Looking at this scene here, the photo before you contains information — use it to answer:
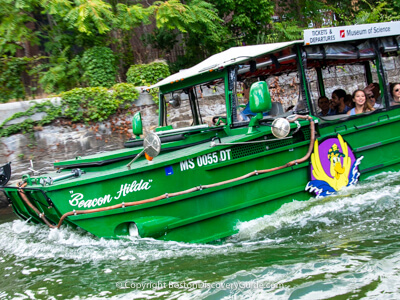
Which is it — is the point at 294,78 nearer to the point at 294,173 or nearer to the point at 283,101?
the point at 283,101

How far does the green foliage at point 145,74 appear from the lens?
10.5 m

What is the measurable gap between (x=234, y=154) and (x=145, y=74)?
6.36 meters

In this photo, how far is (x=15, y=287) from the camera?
4.13 metres

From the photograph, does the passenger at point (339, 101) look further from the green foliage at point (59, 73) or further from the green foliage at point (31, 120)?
the green foliage at point (59, 73)

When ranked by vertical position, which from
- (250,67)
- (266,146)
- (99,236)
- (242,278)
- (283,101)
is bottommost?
(242,278)

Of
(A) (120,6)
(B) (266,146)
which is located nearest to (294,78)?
(B) (266,146)

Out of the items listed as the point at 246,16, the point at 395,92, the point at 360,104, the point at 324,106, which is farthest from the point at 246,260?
the point at 246,16

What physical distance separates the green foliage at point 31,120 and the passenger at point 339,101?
545 centimetres

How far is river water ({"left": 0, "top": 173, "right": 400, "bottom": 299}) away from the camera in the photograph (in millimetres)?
3533

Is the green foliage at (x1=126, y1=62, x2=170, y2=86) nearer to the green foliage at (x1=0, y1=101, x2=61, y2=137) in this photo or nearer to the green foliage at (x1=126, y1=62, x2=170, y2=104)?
the green foliage at (x1=126, y1=62, x2=170, y2=104)

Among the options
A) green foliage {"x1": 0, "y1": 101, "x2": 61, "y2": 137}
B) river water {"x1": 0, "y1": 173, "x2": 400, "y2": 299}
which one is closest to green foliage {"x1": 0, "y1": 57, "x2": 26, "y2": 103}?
green foliage {"x1": 0, "y1": 101, "x2": 61, "y2": 137}

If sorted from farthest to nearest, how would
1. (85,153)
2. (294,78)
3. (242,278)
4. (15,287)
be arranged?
(85,153) < (294,78) < (15,287) < (242,278)

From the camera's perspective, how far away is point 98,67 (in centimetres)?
1026

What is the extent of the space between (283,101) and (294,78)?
336 millimetres
